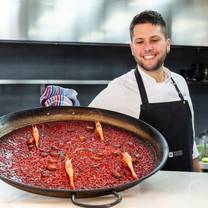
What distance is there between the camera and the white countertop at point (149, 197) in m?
1.06

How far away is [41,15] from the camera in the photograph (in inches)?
124

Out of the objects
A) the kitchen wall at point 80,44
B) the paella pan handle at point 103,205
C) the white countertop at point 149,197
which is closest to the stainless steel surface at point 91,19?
the kitchen wall at point 80,44

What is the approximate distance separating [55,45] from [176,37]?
1094 millimetres

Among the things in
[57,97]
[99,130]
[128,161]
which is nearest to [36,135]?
[99,130]

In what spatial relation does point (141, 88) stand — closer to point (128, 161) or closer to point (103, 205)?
point (128, 161)

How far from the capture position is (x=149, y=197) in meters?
1.12

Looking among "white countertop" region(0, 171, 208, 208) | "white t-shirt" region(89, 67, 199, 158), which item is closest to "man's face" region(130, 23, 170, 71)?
"white t-shirt" region(89, 67, 199, 158)

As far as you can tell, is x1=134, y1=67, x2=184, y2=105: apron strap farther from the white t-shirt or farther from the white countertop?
the white countertop

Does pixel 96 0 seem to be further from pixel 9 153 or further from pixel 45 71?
pixel 9 153

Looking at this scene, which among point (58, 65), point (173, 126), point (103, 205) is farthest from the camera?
point (58, 65)

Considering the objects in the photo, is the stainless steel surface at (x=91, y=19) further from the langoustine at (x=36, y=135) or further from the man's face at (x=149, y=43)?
the langoustine at (x=36, y=135)

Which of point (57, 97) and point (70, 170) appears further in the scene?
point (57, 97)

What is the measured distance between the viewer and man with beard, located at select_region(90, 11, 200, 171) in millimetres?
1760

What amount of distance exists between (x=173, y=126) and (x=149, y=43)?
409mm
